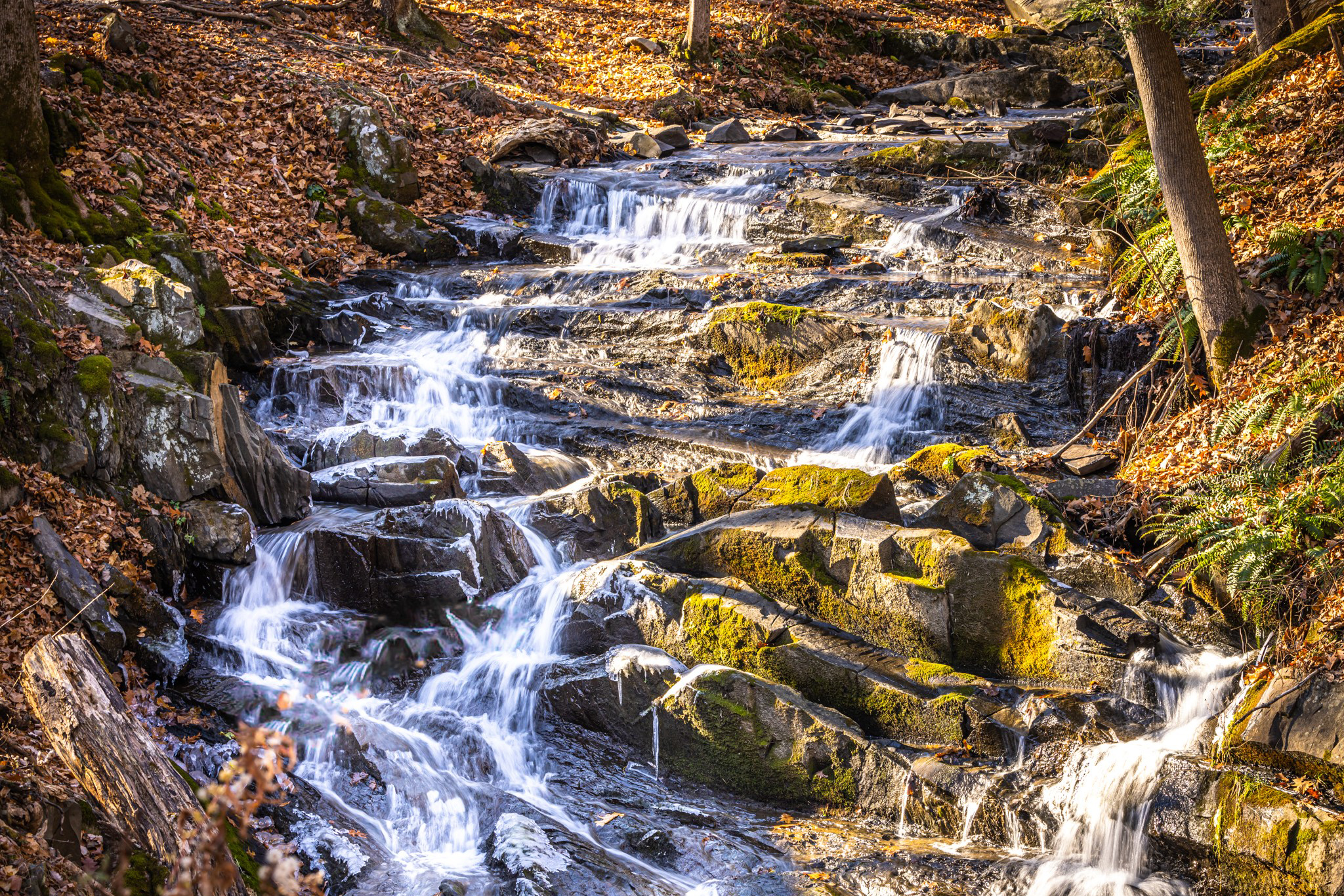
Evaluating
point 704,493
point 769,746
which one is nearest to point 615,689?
point 769,746

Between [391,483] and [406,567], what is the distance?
1377 millimetres

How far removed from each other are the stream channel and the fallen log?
170 centimetres

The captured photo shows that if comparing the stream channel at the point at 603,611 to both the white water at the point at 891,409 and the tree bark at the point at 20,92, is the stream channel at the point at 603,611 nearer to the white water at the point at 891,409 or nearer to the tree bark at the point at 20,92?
the white water at the point at 891,409

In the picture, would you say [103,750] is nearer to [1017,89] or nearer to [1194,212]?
[1194,212]

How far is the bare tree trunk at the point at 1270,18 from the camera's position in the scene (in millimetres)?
12484

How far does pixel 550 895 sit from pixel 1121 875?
136 inches

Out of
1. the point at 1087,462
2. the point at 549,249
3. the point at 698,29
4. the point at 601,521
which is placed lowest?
the point at 601,521

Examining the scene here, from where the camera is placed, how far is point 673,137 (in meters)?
18.6

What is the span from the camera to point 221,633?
290 inches

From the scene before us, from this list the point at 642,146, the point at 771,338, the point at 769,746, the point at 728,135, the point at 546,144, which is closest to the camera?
the point at 769,746

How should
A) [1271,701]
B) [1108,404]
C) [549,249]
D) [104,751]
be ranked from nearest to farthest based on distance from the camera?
[104,751], [1271,701], [1108,404], [549,249]

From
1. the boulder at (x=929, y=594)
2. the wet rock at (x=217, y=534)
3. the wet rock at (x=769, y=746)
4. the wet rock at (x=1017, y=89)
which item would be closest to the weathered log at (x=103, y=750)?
the wet rock at (x=769, y=746)

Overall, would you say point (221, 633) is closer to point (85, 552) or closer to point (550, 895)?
point (85, 552)

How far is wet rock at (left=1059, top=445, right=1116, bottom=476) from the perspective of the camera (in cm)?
886
